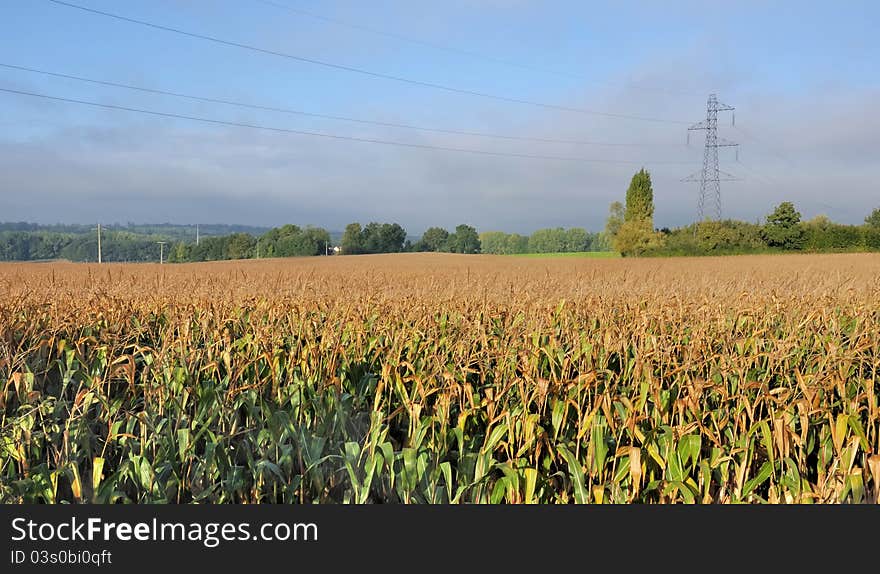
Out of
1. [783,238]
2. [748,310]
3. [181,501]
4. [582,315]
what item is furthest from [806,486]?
[783,238]

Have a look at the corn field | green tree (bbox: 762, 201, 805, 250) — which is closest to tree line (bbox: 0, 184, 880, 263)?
green tree (bbox: 762, 201, 805, 250)

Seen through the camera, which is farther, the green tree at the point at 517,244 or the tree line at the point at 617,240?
the green tree at the point at 517,244

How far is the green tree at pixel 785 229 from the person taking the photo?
5791cm

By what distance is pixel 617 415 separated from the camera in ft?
12.0

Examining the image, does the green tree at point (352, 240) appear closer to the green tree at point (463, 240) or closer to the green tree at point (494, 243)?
the green tree at point (463, 240)

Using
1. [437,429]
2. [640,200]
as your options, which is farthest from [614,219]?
[437,429]

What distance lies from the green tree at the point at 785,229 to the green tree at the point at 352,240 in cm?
4493

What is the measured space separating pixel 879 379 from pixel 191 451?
5.57 m

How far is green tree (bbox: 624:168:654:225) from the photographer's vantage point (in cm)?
7106

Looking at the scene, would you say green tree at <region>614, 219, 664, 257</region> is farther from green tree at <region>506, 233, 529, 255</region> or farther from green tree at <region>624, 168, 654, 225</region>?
green tree at <region>506, 233, 529, 255</region>

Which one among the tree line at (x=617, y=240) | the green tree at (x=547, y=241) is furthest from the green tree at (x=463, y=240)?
the green tree at (x=547, y=241)

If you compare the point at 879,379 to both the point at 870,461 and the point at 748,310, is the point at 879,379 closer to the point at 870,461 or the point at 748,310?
the point at 748,310

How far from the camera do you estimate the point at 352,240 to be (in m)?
70.8

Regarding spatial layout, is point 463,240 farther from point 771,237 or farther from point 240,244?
point 771,237
